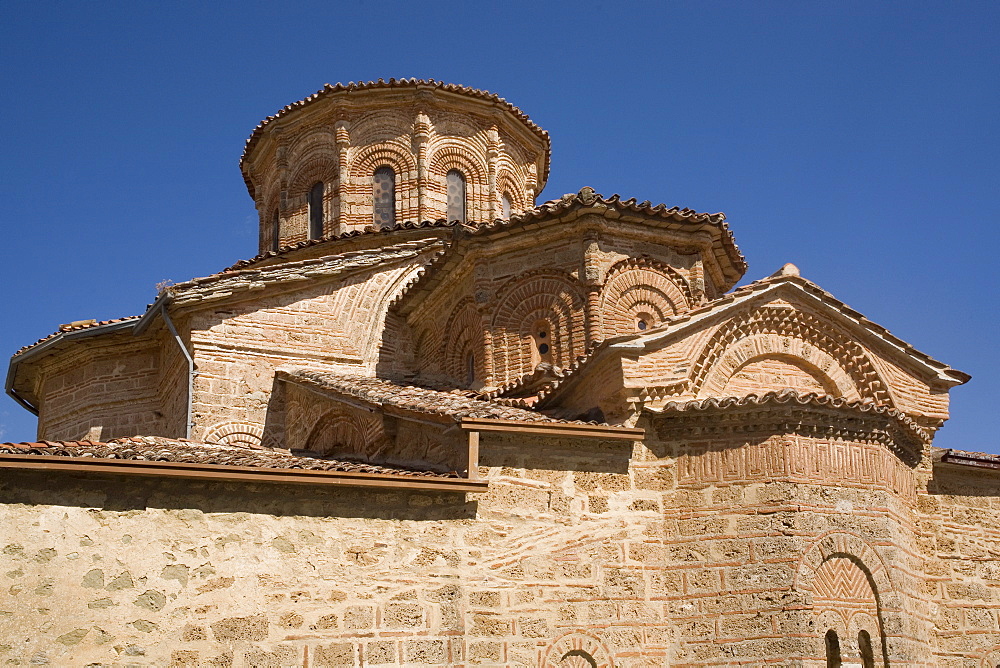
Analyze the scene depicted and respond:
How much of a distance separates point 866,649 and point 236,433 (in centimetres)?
646

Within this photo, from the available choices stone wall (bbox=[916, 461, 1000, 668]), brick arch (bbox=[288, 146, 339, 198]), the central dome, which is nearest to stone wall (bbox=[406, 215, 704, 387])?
stone wall (bbox=[916, 461, 1000, 668])

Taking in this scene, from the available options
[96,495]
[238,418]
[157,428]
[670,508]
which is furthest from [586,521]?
[157,428]

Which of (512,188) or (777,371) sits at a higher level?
(512,188)

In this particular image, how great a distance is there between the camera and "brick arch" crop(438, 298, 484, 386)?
11289 mm

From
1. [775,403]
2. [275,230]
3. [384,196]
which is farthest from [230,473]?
[275,230]

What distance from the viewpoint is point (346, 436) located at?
1036 cm

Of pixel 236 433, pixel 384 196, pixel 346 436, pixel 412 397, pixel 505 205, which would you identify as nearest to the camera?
pixel 412 397

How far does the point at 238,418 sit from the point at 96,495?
422 centimetres

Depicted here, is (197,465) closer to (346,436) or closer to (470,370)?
(346,436)

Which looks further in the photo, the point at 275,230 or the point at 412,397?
the point at 275,230

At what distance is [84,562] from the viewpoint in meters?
Result: 6.77

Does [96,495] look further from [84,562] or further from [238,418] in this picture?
[238,418]

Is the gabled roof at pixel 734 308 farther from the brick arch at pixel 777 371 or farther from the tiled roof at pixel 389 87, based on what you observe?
the tiled roof at pixel 389 87

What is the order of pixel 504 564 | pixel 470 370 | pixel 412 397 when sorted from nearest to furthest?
1. pixel 504 564
2. pixel 412 397
3. pixel 470 370
